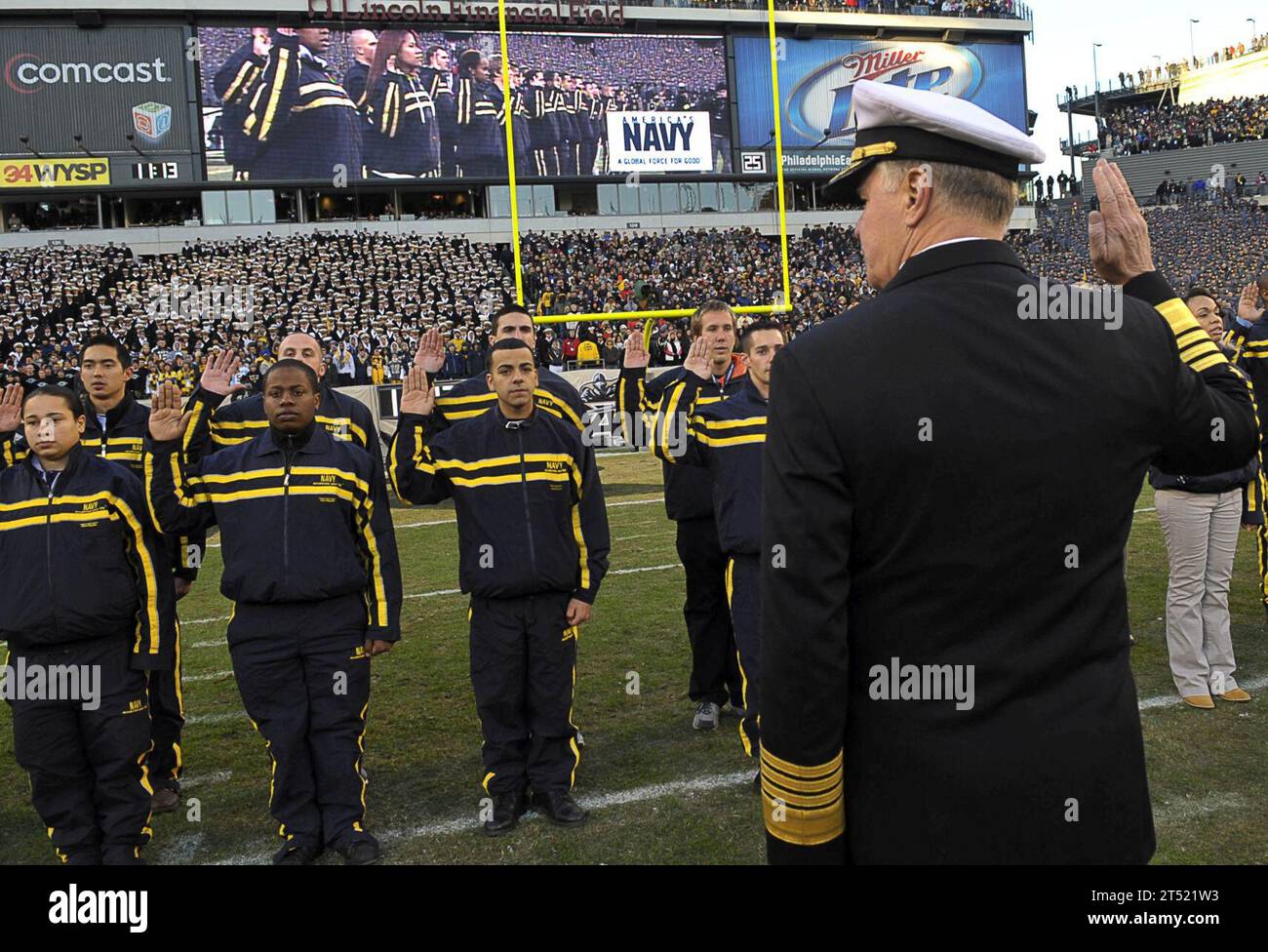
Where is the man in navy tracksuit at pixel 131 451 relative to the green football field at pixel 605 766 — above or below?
above

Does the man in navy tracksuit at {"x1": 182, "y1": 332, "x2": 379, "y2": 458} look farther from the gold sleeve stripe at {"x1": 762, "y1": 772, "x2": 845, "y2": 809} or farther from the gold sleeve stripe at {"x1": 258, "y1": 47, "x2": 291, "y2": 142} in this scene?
the gold sleeve stripe at {"x1": 258, "y1": 47, "x2": 291, "y2": 142}

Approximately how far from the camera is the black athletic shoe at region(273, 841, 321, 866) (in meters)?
4.17

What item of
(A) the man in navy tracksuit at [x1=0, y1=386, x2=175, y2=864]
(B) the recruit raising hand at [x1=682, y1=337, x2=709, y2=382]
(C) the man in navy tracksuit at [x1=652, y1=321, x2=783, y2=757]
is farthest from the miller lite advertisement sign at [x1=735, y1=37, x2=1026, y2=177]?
(A) the man in navy tracksuit at [x1=0, y1=386, x2=175, y2=864]

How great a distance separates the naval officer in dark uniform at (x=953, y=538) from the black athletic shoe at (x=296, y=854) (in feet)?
10.0

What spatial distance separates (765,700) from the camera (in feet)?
5.35

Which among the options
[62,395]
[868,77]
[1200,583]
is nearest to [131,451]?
[62,395]

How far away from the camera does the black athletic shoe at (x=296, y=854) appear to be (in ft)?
13.7

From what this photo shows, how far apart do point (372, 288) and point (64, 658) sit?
27323mm

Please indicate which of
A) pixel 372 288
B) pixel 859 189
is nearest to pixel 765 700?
pixel 859 189

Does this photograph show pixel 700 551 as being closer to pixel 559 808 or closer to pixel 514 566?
pixel 514 566

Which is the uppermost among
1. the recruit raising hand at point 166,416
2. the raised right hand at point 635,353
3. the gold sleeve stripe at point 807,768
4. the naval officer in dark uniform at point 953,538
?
the raised right hand at point 635,353

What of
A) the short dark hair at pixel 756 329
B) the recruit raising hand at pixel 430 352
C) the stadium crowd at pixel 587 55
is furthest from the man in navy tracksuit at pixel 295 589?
the stadium crowd at pixel 587 55

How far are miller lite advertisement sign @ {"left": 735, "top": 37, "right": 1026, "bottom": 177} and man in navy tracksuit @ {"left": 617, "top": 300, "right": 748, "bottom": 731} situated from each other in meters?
36.5

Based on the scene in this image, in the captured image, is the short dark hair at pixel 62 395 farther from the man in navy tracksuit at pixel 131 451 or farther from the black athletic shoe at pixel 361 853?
the black athletic shoe at pixel 361 853
